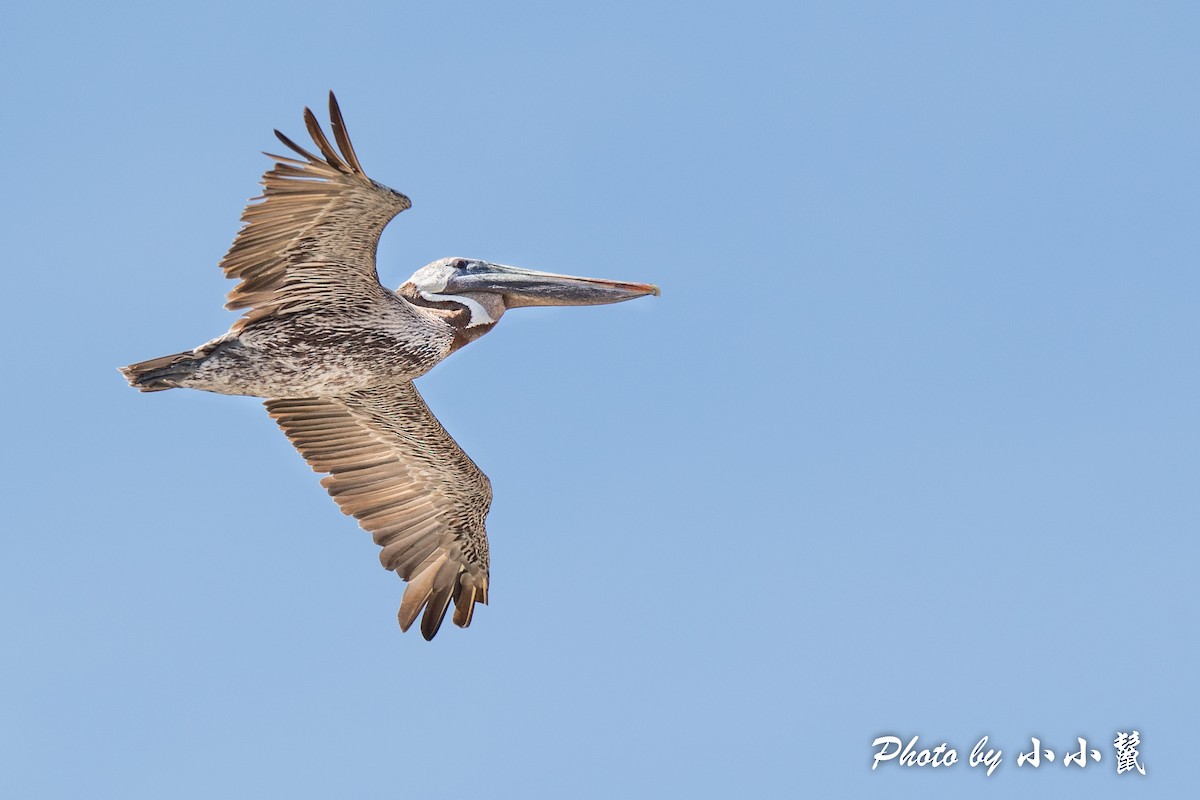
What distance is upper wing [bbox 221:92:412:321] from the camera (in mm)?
11367

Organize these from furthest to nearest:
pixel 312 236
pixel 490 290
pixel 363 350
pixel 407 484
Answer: pixel 407 484, pixel 490 290, pixel 363 350, pixel 312 236

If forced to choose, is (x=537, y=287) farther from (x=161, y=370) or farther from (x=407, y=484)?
(x=161, y=370)

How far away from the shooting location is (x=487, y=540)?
45.5 ft

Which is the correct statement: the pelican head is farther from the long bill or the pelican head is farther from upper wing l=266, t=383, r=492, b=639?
upper wing l=266, t=383, r=492, b=639

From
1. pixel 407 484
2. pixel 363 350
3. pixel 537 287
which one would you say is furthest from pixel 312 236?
pixel 407 484

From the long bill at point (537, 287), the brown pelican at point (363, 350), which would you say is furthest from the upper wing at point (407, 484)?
the long bill at point (537, 287)

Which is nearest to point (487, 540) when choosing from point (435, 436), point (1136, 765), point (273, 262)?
point (435, 436)

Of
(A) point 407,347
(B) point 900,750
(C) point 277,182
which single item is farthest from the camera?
(B) point 900,750

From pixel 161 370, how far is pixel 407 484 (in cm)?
260

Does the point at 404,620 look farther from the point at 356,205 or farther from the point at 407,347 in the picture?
the point at 356,205

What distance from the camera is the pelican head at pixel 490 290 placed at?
12992 mm

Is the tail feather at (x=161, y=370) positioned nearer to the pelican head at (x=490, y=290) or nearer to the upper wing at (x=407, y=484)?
the upper wing at (x=407, y=484)

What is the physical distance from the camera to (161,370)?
11828 mm

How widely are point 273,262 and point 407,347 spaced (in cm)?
121
